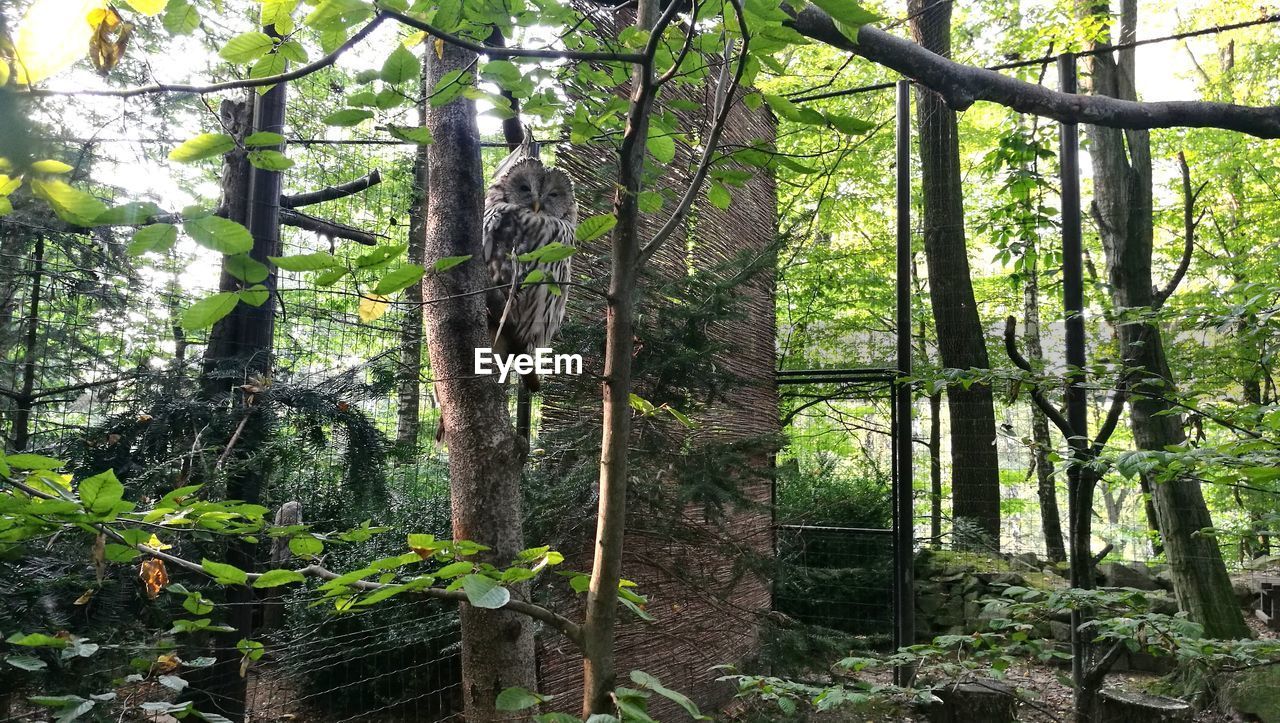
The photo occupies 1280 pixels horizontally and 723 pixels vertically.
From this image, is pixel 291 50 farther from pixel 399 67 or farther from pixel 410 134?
pixel 410 134

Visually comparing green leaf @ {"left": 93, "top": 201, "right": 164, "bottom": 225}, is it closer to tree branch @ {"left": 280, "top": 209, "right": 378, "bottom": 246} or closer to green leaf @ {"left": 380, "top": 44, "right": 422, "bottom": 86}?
green leaf @ {"left": 380, "top": 44, "right": 422, "bottom": 86}

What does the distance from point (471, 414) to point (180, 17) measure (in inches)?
39.3

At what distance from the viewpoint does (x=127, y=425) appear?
78.5 inches

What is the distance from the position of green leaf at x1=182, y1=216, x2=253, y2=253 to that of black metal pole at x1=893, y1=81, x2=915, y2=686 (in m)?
3.32

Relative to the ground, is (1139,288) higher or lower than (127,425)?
higher

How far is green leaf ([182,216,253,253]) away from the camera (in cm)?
68

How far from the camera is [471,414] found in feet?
5.45

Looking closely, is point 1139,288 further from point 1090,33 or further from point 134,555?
point 134,555

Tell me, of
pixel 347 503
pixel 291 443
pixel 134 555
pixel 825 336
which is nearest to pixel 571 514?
pixel 347 503

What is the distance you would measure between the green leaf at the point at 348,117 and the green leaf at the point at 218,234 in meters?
0.37

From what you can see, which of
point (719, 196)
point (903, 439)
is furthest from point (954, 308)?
point (719, 196)

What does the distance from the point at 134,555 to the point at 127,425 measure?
1229 mm

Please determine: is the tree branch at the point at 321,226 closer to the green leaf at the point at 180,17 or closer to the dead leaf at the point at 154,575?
the dead leaf at the point at 154,575

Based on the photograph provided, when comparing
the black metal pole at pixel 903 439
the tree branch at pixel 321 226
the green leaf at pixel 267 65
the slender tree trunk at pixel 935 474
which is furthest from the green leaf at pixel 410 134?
the slender tree trunk at pixel 935 474
